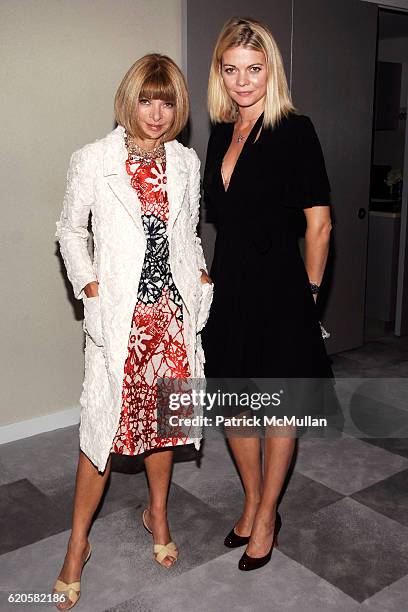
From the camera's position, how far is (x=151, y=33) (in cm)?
350

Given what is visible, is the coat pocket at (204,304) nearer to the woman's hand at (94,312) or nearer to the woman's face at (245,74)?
the woman's hand at (94,312)

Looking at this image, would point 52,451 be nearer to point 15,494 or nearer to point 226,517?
point 15,494

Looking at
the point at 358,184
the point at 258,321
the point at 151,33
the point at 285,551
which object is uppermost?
the point at 151,33

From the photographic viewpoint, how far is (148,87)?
195 centimetres

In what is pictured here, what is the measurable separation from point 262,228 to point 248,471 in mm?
867

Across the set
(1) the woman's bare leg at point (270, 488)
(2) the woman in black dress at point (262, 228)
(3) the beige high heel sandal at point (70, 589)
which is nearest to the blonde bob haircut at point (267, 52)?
(2) the woman in black dress at point (262, 228)

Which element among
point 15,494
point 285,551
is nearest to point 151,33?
point 15,494

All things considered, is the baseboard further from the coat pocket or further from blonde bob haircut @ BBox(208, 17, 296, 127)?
blonde bob haircut @ BBox(208, 17, 296, 127)

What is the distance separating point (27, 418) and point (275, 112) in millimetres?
2113

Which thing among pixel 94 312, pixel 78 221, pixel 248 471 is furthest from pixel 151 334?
pixel 248 471

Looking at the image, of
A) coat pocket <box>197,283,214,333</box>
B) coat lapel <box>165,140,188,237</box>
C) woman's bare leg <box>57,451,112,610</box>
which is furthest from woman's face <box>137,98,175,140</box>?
woman's bare leg <box>57,451,112,610</box>

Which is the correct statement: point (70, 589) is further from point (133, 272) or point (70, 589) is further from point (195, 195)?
point (195, 195)

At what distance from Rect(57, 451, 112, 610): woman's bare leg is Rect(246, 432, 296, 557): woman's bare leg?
1.76 ft

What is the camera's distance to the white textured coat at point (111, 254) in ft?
6.59
